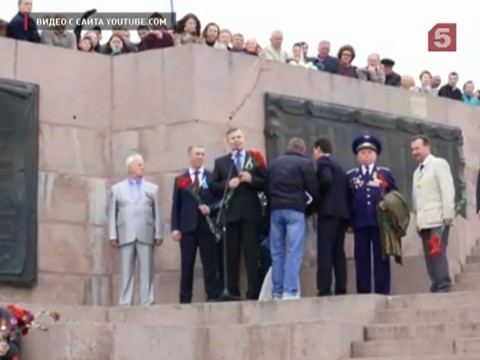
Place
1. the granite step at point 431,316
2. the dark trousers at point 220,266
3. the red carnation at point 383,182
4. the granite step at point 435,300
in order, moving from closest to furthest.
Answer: the granite step at point 431,316, the granite step at point 435,300, the red carnation at point 383,182, the dark trousers at point 220,266

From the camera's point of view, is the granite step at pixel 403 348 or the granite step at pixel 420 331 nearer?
the granite step at pixel 403 348

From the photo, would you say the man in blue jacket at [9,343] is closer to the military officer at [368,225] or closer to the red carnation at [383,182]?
the military officer at [368,225]

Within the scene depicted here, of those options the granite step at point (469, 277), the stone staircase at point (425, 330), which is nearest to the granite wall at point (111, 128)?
the granite step at point (469, 277)

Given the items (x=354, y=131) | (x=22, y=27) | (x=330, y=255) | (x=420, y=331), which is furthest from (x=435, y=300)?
(x=22, y=27)

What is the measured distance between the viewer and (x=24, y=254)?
697 inches

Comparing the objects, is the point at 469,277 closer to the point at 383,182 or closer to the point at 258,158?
the point at 383,182

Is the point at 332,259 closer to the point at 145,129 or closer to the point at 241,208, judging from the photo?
the point at 241,208

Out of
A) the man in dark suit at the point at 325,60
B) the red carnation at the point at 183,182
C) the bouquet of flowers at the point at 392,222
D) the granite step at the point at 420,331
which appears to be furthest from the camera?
the man in dark suit at the point at 325,60

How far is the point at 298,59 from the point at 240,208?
13.3 feet

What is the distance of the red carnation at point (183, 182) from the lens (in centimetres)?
1708

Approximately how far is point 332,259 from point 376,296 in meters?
0.94

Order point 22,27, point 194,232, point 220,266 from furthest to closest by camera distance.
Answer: point 22,27 < point 220,266 < point 194,232

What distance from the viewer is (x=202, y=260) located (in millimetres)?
16953

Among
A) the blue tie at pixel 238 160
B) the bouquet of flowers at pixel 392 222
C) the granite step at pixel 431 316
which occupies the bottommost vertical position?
the granite step at pixel 431 316
